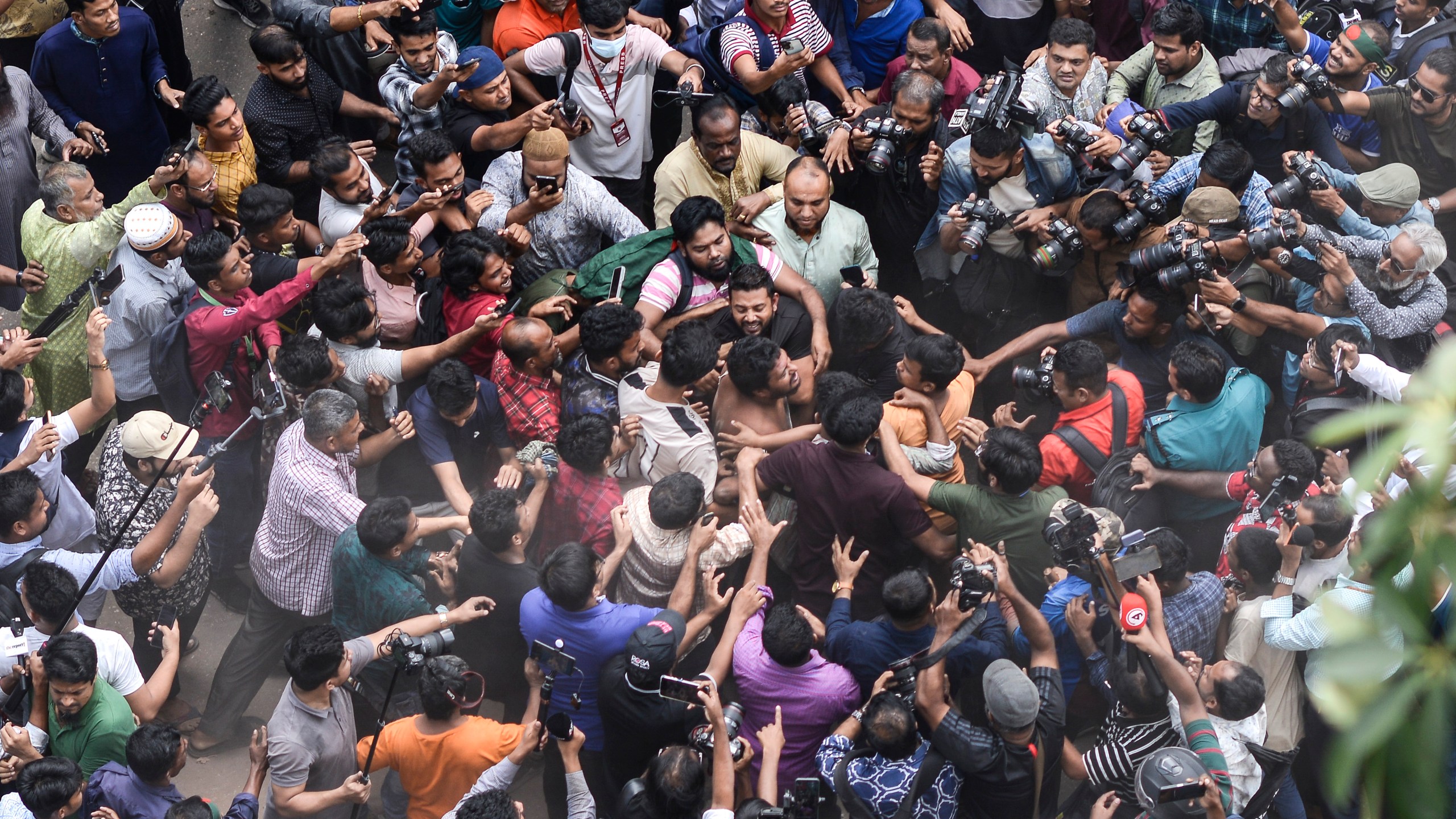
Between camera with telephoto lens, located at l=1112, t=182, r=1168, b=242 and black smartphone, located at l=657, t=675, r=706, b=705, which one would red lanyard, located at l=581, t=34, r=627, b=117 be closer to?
camera with telephoto lens, located at l=1112, t=182, r=1168, b=242

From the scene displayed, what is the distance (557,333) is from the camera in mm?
4957

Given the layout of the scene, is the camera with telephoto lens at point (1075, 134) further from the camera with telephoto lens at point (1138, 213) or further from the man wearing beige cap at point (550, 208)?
the man wearing beige cap at point (550, 208)

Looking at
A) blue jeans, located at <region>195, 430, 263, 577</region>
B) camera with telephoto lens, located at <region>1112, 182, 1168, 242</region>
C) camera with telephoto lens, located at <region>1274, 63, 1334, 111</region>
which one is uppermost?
camera with telephoto lens, located at <region>1274, 63, 1334, 111</region>

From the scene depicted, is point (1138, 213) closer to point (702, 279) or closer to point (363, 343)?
point (702, 279)

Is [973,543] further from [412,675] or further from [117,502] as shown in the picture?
[117,502]

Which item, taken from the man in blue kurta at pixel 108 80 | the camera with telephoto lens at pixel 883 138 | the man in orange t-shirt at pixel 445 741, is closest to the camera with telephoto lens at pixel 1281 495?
the camera with telephoto lens at pixel 883 138

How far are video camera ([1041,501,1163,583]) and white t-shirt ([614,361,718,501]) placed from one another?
1.19m

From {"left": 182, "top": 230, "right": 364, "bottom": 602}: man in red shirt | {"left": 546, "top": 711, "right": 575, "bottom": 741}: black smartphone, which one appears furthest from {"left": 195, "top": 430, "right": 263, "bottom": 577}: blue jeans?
{"left": 546, "top": 711, "right": 575, "bottom": 741}: black smartphone

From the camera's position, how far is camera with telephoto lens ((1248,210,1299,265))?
181 inches

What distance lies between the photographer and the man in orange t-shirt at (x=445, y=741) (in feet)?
11.8

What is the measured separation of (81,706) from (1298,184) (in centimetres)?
467

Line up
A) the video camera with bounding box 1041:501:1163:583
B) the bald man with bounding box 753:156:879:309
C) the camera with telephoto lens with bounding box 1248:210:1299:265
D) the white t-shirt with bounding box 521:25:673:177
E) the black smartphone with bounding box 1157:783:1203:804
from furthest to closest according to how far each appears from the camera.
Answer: the white t-shirt with bounding box 521:25:673:177 < the bald man with bounding box 753:156:879:309 < the camera with telephoto lens with bounding box 1248:210:1299:265 < the video camera with bounding box 1041:501:1163:583 < the black smartphone with bounding box 1157:783:1203:804

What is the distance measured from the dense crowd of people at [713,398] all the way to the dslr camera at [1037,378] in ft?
0.23

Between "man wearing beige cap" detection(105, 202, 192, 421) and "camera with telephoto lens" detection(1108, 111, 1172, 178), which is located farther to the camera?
"camera with telephoto lens" detection(1108, 111, 1172, 178)
